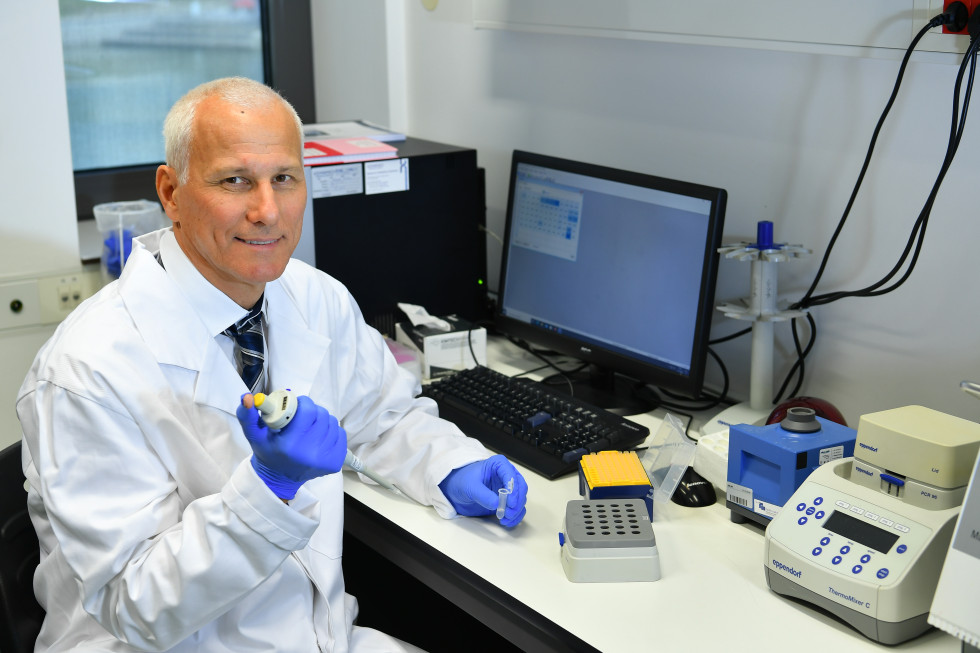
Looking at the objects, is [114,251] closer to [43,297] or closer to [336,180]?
[43,297]

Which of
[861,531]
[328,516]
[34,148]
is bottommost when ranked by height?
[328,516]

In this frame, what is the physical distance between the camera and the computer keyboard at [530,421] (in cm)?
156

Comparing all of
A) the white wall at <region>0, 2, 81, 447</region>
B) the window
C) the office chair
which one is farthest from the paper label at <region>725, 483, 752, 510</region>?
the window

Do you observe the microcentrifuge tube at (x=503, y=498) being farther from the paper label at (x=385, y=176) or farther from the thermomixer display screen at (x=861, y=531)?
the paper label at (x=385, y=176)

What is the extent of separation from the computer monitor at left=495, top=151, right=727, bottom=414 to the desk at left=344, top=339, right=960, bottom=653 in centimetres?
35

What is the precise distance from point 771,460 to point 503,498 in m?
0.38

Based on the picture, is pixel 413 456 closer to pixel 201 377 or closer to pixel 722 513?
pixel 201 377

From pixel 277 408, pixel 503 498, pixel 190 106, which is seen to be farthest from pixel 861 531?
pixel 190 106

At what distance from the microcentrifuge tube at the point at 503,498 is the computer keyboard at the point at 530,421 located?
0.16 metres

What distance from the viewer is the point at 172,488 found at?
3.97ft

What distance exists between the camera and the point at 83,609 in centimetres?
121

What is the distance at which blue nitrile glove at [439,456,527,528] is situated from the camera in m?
1.36

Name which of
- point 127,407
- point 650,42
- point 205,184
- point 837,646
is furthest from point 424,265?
point 837,646

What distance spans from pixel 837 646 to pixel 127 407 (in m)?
0.91
